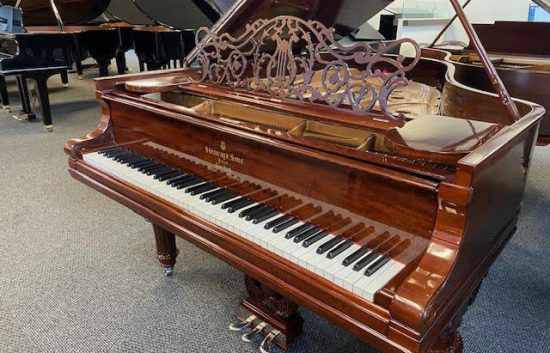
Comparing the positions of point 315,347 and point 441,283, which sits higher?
point 441,283

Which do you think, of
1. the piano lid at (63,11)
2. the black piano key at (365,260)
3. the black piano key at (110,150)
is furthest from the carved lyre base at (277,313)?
the piano lid at (63,11)

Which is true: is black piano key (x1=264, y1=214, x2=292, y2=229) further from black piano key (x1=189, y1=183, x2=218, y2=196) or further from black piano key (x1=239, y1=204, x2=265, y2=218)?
black piano key (x1=189, y1=183, x2=218, y2=196)

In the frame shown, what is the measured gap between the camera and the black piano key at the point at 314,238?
1.37m

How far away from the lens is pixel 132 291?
2.47m

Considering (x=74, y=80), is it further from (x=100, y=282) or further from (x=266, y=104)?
(x=266, y=104)

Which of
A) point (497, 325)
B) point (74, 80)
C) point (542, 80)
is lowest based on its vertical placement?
point (497, 325)

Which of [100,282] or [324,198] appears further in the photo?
[100,282]

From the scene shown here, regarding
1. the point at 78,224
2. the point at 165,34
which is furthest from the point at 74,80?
the point at 78,224

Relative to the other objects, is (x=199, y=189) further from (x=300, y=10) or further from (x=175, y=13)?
(x=175, y=13)

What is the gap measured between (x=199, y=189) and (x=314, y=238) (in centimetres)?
61

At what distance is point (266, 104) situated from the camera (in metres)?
1.81

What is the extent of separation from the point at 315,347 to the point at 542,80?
237cm

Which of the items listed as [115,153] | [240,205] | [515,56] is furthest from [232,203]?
[515,56]

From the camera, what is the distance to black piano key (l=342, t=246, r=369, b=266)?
4.14 feet
